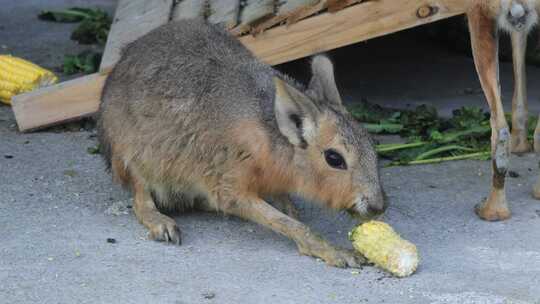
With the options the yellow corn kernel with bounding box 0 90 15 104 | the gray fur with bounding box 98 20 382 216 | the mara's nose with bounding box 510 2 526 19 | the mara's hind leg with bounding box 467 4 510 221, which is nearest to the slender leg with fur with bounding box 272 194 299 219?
the gray fur with bounding box 98 20 382 216

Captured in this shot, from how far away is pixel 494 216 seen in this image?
18.7 ft

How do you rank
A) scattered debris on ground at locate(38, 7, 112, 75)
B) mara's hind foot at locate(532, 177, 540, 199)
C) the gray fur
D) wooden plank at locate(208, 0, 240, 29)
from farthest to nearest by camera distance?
scattered debris on ground at locate(38, 7, 112, 75), wooden plank at locate(208, 0, 240, 29), mara's hind foot at locate(532, 177, 540, 199), the gray fur

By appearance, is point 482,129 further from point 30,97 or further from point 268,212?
point 30,97

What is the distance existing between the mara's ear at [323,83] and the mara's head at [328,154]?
0.08 m

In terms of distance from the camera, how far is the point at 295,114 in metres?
5.09

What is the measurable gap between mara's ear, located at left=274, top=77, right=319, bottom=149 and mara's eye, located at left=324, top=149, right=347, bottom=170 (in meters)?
0.11

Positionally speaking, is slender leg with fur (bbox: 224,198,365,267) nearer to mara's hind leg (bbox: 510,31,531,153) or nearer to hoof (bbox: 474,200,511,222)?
hoof (bbox: 474,200,511,222)

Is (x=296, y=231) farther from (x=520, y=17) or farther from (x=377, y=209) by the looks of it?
(x=520, y=17)

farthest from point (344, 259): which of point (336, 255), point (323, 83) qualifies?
point (323, 83)

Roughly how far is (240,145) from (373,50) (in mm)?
4287

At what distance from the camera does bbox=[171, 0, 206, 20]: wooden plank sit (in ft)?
23.3

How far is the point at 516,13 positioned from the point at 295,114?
1.31m

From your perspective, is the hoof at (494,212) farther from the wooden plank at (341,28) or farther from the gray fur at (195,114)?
the wooden plank at (341,28)

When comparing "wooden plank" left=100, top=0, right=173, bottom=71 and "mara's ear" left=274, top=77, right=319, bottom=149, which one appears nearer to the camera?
"mara's ear" left=274, top=77, right=319, bottom=149
